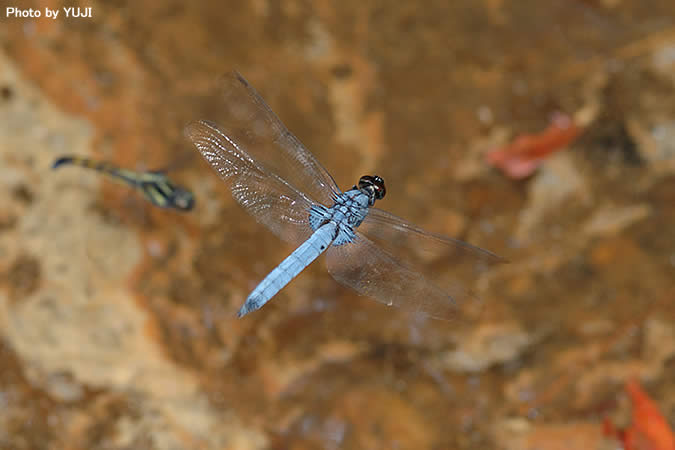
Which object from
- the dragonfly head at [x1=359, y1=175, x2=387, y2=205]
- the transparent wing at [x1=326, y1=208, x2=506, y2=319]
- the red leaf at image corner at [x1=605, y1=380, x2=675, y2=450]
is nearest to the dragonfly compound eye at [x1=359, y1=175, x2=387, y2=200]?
the dragonfly head at [x1=359, y1=175, x2=387, y2=205]

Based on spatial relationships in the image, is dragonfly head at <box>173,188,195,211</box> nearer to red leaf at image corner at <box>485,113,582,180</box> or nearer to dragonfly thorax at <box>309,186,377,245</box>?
dragonfly thorax at <box>309,186,377,245</box>

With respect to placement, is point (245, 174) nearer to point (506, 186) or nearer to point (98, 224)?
point (98, 224)

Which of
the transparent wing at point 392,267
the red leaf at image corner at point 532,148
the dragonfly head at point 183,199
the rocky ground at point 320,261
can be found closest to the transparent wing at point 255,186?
the transparent wing at point 392,267

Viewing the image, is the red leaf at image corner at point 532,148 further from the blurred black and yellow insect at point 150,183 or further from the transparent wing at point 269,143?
the blurred black and yellow insect at point 150,183

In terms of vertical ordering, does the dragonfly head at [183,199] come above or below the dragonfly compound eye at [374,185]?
below

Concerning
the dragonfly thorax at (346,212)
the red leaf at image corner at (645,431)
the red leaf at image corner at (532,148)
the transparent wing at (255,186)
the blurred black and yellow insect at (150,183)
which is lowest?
the blurred black and yellow insect at (150,183)

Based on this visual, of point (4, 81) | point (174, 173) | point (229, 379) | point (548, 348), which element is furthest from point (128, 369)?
point (548, 348)

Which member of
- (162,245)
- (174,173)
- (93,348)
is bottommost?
(93,348)
